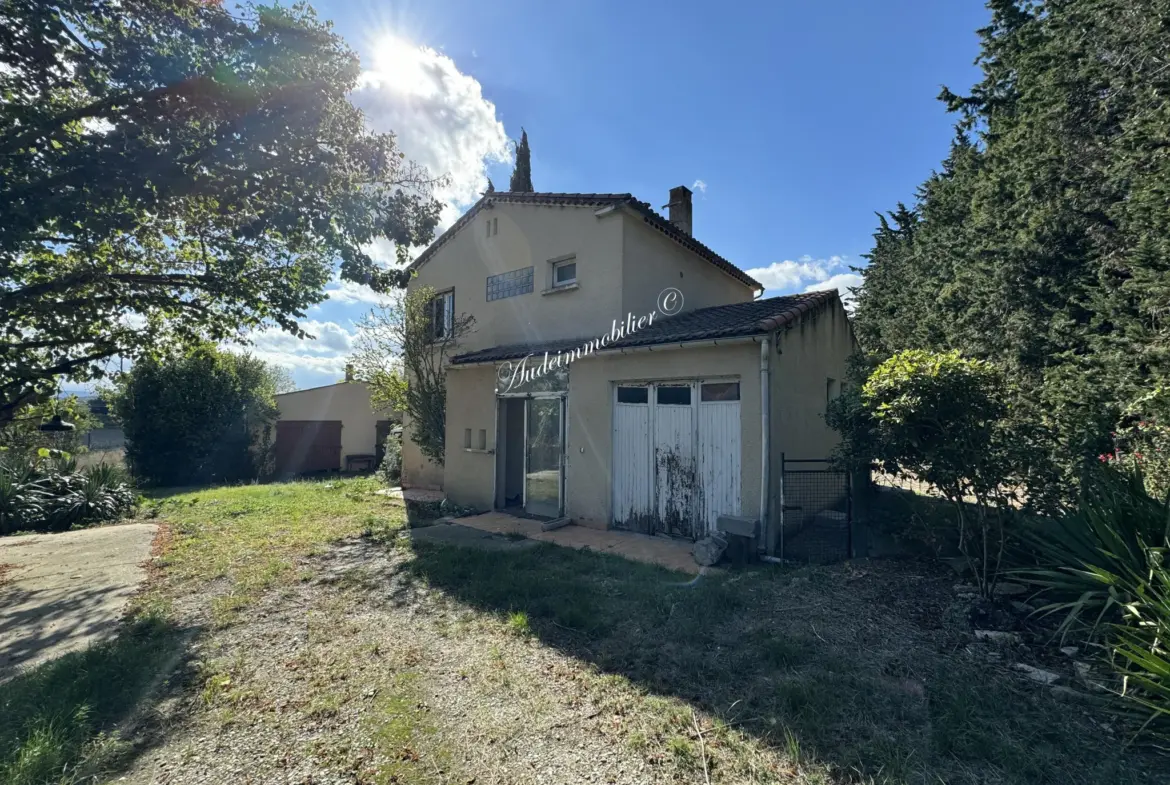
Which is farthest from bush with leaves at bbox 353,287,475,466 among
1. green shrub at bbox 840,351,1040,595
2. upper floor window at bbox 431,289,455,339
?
green shrub at bbox 840,351,1040,595

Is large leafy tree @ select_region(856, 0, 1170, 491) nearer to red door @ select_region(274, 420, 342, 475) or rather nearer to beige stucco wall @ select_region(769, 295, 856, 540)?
beige stucco wall @ select_region(769, 295, 856, 540)

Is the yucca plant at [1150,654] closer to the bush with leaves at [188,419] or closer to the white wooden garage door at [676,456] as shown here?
the white wooden garage door at [676,456]

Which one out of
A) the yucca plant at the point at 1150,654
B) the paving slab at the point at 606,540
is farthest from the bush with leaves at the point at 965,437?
the paving slab at the point at 606,540

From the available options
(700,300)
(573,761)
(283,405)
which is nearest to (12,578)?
(573,761)

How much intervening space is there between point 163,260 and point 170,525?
5753 mm

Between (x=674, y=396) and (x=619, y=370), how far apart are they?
1.27 metres

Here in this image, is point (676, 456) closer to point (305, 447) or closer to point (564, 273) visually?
point (564, 273)

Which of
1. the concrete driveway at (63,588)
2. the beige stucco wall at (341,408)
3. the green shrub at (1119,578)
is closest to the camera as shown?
the green shrub at (1119,578)

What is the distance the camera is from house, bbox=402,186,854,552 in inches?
322

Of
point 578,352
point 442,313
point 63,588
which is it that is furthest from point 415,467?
point 63,588

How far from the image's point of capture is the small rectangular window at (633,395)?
30.5ft

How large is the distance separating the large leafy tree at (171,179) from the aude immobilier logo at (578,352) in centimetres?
335

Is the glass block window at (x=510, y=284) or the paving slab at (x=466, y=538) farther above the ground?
the glass block window at (x=510, y=284)

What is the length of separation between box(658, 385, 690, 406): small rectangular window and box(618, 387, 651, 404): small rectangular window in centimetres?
27
